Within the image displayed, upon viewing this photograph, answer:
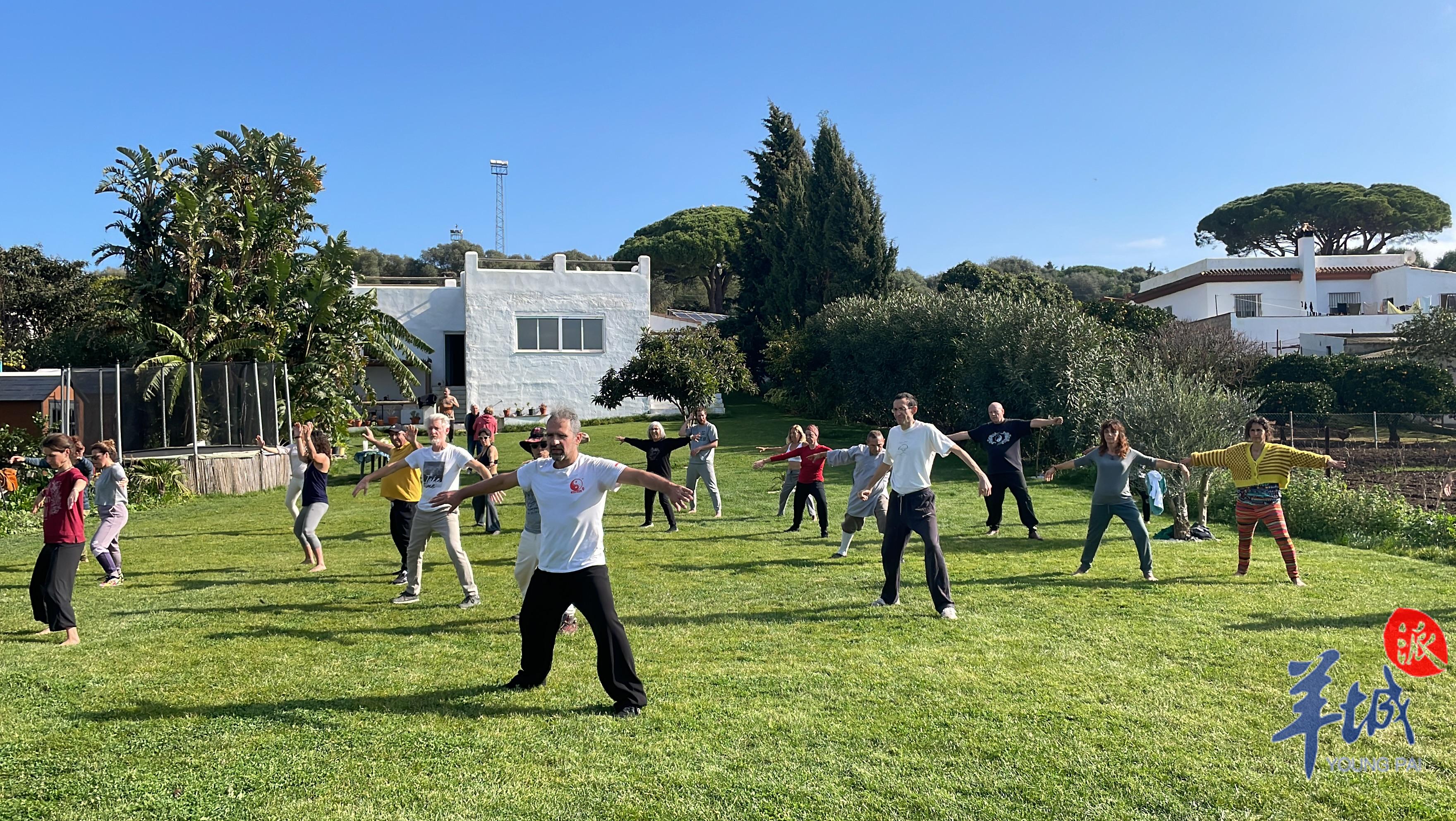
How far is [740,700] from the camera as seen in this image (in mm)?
5672

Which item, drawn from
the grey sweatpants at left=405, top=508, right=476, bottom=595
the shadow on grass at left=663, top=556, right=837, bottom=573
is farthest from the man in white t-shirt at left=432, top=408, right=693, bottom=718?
the shadow on grass at left=663, top=556, right=837, bottom=573

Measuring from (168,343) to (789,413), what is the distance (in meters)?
22.4

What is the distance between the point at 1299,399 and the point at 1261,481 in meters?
22.9

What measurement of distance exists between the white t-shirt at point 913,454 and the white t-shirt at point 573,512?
304cm

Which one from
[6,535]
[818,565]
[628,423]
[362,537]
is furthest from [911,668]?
[628,423]

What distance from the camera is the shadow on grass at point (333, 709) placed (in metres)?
5.44

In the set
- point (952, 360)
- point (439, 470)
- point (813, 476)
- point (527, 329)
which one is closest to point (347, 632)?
point (439, 470)

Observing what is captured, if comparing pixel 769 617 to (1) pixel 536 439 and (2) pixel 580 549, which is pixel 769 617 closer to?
(1) pixel 536 439

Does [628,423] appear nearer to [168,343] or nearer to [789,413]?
[789,413]

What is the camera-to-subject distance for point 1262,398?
29.2 m

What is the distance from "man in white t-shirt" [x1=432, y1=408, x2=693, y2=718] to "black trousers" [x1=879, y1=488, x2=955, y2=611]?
2.77 meters

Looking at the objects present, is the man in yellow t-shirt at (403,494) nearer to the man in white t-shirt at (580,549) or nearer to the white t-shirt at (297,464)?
the white t-shirt at (297,464)

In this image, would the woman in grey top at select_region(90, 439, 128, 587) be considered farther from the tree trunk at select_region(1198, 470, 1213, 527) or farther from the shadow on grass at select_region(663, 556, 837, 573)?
the tree trunk at select_region(1198, 470, 1213, 527)

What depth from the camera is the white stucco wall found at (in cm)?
3641
